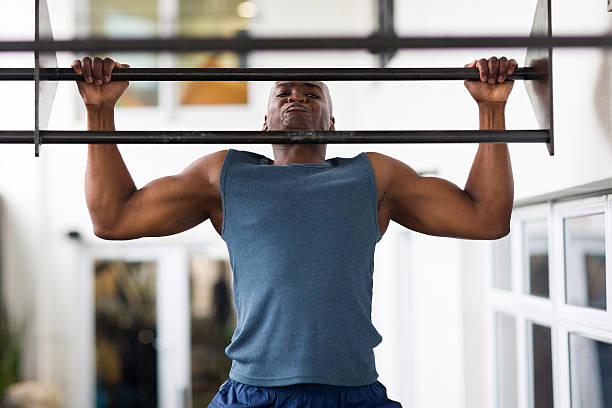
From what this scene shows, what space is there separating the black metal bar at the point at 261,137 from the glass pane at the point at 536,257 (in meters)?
1.39

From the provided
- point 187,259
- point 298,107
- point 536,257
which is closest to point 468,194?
point 298,107

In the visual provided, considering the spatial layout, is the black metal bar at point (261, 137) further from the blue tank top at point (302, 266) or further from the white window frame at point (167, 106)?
the white window frame at point (167, 106)

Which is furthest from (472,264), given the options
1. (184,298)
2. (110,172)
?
(184,298)

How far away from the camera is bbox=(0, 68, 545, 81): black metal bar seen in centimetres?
105

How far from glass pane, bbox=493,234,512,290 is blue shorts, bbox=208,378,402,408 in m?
1.74

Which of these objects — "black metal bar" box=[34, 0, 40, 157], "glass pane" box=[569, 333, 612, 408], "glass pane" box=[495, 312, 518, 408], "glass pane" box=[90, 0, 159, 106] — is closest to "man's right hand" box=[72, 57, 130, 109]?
"black metal bar" box=[34, 0, 40, 157]

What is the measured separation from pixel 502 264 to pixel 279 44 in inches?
90.6

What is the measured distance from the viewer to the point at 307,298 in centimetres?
120

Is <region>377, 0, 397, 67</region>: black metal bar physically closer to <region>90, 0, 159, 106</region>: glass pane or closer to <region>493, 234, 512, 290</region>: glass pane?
<region>493, 234, 512, 290</region>: glass pane

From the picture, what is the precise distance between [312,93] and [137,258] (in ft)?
16.5

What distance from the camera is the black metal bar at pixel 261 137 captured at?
1.03 m

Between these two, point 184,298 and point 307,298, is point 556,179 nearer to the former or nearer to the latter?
point 307,298

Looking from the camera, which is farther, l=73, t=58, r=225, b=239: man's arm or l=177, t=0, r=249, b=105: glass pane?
l=177, t=0, r=249, b=105: glass pane

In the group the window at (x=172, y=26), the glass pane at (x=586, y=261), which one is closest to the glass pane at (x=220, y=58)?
the window at (x=172, y=26)
